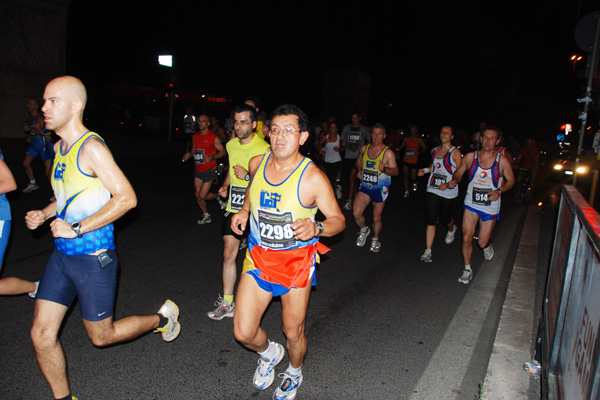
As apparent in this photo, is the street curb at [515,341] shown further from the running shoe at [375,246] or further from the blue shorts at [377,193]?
the blue shorts at [377,193]

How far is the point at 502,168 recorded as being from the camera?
5910mm

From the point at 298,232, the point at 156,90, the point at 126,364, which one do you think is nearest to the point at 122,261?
the point at 126,364

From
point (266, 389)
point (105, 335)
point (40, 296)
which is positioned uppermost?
point (40, 296)

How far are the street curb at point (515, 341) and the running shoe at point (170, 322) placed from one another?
2.48m

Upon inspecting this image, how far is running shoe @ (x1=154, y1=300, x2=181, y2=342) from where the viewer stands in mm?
3736

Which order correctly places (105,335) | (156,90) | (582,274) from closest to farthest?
1. (582,274)
2. (105,335)
3. (156,90)

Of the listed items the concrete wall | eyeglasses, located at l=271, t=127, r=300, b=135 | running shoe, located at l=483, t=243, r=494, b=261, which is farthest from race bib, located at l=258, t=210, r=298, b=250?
the concrete wall

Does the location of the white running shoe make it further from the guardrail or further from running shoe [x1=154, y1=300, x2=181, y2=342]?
running shoe [x1=154, y1=300, x2=181, y2=342]

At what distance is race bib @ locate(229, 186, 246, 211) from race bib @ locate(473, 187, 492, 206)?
3.11 meters

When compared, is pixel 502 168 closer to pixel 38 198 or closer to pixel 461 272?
pixel 461 272

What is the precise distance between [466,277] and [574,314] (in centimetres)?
334

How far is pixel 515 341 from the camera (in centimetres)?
429

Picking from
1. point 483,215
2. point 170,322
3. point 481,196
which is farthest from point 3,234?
point 483,215

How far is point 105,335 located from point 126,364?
0.68 metres
